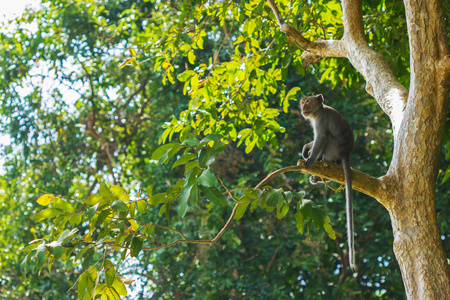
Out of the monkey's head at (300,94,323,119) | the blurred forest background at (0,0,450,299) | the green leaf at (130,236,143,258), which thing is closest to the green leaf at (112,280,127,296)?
the green leaf at (130,236,143,258)

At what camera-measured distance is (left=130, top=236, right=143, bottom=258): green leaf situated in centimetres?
262

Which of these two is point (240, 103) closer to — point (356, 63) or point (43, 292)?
point (356, 63)

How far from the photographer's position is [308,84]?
7.70 meters

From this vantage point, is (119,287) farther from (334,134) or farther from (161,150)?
(334,134)

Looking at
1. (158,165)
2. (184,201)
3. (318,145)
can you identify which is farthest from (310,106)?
(158,165)

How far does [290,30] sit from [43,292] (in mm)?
6188

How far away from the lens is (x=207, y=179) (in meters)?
2.24

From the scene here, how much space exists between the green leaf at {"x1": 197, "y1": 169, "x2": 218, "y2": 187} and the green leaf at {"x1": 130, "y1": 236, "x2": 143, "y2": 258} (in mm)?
616

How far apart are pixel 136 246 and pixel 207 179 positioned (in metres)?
0.68

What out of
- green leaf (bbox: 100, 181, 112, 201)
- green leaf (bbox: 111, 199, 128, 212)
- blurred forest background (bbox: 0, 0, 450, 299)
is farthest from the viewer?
blurred forest background (bbox: 0, 0, 450, 299)

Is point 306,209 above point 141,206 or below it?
below

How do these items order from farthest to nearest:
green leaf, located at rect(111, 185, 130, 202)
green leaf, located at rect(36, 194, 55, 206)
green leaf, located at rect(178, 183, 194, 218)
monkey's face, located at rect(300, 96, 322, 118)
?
1. monkey's face, located at rect(300, 96, 322, 118)
2. green leaf, located at rect(36, 194, 55, 206)
3. green leaf, located at rect(111, 185, 130, 202)
4. green leaf, located at rect(178, 183, 194, 218)

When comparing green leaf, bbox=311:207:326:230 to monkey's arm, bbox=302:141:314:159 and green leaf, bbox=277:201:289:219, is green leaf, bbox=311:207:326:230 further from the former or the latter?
monkey's arm, bbox=302:141:314:159

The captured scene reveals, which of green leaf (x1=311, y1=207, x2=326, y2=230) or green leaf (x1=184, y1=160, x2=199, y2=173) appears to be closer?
green leaf (x1=184, y1=160, x2=199, y2=173)
